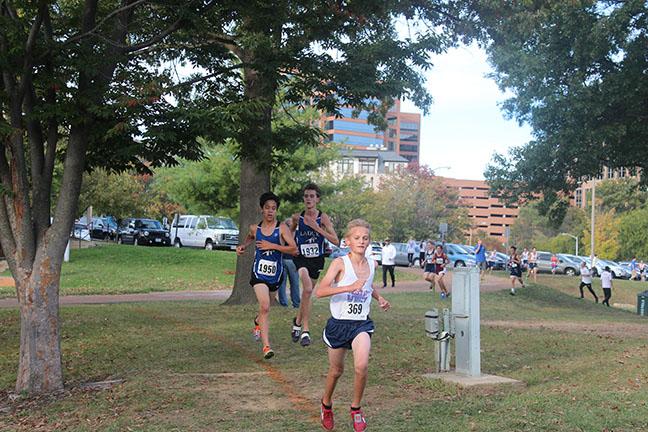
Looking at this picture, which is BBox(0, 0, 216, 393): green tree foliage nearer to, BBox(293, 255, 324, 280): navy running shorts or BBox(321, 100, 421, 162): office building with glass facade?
BBox(293, 255, 324, 280): navy running shorts

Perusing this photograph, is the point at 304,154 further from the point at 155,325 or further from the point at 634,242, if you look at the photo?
the point at 634,242

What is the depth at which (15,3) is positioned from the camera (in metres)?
7.77

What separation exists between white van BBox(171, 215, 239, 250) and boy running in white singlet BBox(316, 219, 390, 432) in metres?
35.4

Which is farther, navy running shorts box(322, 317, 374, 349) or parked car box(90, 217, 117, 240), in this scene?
parked car box(90, 217, 117, 240)

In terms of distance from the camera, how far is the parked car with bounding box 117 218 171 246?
152 feet

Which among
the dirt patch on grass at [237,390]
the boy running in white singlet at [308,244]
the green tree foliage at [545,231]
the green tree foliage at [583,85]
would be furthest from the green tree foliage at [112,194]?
the green tree foliage at [545,231]

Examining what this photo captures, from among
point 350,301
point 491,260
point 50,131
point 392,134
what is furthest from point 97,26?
point 392,134

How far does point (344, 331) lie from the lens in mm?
5781

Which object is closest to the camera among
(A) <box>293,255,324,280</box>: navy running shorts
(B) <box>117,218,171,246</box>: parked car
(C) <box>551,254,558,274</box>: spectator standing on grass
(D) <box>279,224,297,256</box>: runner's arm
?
(D) <box>279,224,297,256</box>: runner's arm

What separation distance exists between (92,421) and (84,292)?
15.3m

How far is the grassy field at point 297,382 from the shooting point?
622 centimetres

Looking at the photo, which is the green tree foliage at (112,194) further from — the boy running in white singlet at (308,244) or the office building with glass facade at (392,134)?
the office building with glass facade at (392,134)

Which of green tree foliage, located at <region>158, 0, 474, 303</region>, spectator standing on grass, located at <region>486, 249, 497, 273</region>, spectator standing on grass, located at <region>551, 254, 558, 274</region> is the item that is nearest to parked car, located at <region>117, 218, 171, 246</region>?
spectator standing on grass, located at <region>486, 249, 497, 273</region>

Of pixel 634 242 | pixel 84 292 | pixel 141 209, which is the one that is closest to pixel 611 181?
pixel 634 242
